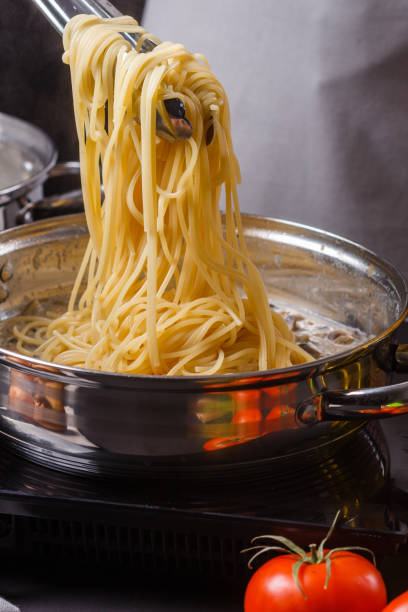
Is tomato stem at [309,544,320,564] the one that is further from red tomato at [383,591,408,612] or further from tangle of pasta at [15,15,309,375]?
tangle of pasta at [15,15,309,375]

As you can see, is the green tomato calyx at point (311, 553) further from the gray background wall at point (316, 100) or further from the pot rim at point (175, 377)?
the gray background wall at point (316, 100)

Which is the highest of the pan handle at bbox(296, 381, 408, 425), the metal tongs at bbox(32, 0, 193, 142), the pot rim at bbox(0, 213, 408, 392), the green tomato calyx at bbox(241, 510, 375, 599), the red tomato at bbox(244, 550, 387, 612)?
the metal tongs at bbox(32, 0, 193, 142)

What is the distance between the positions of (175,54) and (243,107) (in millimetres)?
980

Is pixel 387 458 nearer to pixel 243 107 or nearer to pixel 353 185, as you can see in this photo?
pixel 353 185

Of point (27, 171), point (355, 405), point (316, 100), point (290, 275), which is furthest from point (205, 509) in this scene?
point (27, 171)

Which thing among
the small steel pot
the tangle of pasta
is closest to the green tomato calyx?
the tangle of pasta

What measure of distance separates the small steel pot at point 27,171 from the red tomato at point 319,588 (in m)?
1.20

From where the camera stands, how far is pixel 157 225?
1.31m

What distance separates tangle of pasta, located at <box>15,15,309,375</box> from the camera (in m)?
1.26

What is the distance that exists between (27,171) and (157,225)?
120cm

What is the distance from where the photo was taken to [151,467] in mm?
1137

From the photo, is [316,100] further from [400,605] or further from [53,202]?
[400,605]

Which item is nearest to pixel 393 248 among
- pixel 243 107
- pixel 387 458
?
pixel 243 107

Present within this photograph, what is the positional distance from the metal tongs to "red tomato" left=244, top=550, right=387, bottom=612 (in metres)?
0.68
